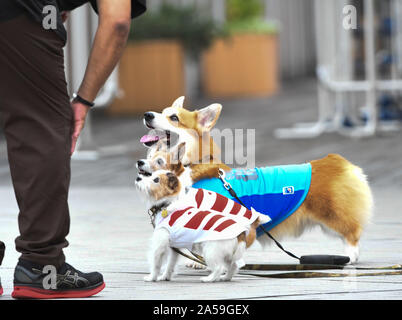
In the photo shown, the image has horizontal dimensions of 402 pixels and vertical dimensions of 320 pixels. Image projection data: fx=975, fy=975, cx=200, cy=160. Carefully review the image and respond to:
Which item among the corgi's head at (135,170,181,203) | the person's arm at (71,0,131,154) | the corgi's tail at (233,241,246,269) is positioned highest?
the person's arm at (71,0,131,154)

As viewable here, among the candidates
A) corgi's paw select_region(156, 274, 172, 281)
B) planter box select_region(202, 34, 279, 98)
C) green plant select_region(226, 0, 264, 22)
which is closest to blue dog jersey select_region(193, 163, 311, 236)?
corgi's paw select_region(156, 274, 172, 281)

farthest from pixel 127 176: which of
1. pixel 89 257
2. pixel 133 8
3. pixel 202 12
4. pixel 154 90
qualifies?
pixel 202 12

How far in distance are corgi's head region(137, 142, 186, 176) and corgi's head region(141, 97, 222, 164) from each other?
30 millimetres

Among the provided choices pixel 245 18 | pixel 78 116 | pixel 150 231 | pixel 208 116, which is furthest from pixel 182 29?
pixel 78 116

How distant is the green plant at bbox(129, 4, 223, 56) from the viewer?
53.3 ft

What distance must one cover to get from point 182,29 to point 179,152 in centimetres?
1221

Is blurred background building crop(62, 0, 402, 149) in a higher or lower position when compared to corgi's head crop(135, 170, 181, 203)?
lower

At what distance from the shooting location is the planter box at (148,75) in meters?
16.3

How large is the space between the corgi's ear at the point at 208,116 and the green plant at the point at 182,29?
11.9m

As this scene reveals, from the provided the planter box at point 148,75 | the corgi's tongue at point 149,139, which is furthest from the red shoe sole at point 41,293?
the planter box at point 148,75

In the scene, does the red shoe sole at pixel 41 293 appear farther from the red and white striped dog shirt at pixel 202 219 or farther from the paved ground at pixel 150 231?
the red and white striped dog shirt at pixel 202 219

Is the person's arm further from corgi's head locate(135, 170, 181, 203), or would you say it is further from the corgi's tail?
the corgi's tail

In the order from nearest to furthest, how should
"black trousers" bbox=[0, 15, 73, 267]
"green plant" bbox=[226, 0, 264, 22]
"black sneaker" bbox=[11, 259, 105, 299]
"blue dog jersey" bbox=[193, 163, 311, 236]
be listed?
"black trousers" bbox=[0, 15, 73, 267] < "black sneaker" bbox=[11, 259, 105, 299] < "blue dog jersey" bbox=[193, 163, 311, 236] < "green plant" bbox=[226, 0, 264, 22]

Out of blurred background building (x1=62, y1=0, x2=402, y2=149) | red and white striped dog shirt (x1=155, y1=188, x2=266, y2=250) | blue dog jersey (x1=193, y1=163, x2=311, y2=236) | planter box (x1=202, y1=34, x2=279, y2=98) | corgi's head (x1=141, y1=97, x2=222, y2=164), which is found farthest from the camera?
planter box (x1=202, y1=34, x2=279, y2=98)
